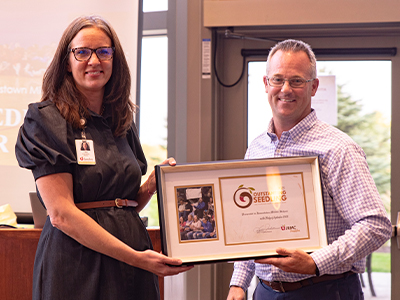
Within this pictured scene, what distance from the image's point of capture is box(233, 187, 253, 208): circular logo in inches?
61.2

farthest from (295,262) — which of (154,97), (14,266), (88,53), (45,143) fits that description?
(154,97)

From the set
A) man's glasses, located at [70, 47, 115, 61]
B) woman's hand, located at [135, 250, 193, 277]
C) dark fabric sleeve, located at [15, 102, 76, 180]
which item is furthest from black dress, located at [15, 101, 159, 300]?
man's glasses, located at [70, 47, 115, 61]

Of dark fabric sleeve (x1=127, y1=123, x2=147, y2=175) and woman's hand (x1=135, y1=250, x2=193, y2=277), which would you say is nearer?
woman's hand (x1=135, y1=250, x2=193, y2=277)

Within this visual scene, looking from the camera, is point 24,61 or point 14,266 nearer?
point 14,266

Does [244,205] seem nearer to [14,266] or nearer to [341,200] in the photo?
[341,200]

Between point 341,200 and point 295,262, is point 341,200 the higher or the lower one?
the higher one

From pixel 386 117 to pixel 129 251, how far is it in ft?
7.67

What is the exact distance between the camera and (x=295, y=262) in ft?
4.78

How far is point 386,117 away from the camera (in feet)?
10.3

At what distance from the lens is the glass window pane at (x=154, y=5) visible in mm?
3371

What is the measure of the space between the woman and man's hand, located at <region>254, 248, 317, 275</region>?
33cm

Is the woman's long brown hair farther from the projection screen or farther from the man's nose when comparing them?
the projection screen

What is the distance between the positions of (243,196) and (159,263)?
1.24ft

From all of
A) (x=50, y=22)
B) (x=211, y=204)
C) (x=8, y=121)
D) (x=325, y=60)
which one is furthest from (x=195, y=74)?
(x=211, y=204)
